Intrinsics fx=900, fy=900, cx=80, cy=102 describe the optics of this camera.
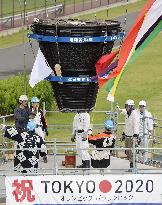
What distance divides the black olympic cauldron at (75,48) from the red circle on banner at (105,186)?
3.65 m

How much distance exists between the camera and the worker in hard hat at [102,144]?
68.1ft

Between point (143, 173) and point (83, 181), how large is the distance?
130 cm

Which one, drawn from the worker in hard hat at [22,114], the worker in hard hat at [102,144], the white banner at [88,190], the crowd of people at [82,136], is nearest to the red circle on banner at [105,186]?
the white banner at [88,190]

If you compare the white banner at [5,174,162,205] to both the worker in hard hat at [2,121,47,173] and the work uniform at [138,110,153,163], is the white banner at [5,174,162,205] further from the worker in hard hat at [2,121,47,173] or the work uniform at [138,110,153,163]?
the work uniform at [138,110,153,163]

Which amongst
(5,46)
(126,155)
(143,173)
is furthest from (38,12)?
(143,173)

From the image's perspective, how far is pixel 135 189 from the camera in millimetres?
19172

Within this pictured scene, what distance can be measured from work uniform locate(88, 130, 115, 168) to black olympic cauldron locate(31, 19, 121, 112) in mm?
1620

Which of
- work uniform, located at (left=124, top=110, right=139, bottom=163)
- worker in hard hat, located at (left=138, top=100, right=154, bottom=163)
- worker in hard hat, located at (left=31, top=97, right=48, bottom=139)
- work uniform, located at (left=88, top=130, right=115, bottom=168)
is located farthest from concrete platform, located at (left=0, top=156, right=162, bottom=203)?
worker in hard hat, located at (left=31, top=97, right=48, bottom=139)

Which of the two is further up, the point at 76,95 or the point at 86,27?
the point at 86,27

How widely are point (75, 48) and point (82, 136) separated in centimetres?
229

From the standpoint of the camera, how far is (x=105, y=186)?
19141 millimetres

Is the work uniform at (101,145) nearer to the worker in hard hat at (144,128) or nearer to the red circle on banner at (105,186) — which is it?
the red circle on banner at (105,186)

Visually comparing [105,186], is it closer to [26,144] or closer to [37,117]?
[26,144]

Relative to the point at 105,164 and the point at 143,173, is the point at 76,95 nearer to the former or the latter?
the point at 105,164
